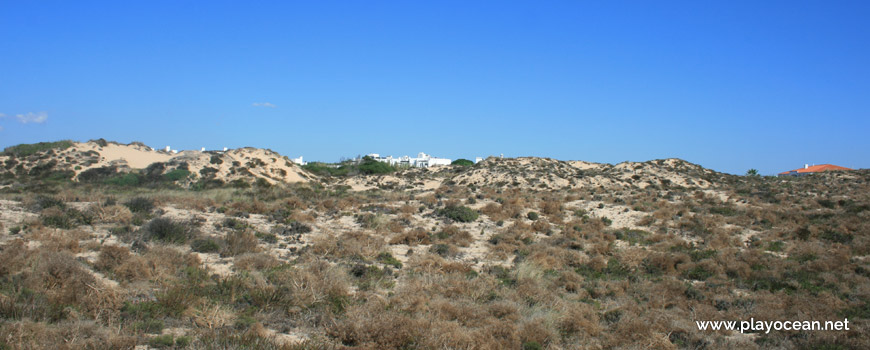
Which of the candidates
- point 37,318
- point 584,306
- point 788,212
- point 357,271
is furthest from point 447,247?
point 788,212

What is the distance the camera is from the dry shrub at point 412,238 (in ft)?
53.9

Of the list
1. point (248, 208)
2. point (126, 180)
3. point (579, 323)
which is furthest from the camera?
point (126, 180)

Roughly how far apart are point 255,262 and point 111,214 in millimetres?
7228

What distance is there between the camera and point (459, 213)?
2094cm

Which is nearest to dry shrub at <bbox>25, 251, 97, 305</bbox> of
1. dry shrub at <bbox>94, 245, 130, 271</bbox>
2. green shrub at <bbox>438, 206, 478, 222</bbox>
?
dry shrub at <bbox>94, 245, 130, 271</bbox>

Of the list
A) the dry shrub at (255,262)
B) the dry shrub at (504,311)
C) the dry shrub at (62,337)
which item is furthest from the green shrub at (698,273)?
the dry shrub at (62,337)

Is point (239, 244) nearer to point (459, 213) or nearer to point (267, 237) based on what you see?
point (267, 237)

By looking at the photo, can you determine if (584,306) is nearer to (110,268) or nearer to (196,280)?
(196,280)

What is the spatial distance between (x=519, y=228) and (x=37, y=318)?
1477 cm

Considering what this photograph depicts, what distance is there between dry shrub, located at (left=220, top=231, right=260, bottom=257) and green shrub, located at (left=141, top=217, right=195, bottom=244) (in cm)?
117

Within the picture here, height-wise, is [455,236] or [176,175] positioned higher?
[176,175]

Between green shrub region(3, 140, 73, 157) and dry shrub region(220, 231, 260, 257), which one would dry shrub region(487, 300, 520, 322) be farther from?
green shrub region(3, 140, 73, 157)

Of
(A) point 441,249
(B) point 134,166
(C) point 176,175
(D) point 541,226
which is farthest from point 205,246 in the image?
(B) point 134,166

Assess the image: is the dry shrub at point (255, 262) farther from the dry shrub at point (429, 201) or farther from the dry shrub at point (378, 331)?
the dry shrub at point (429, 201)
